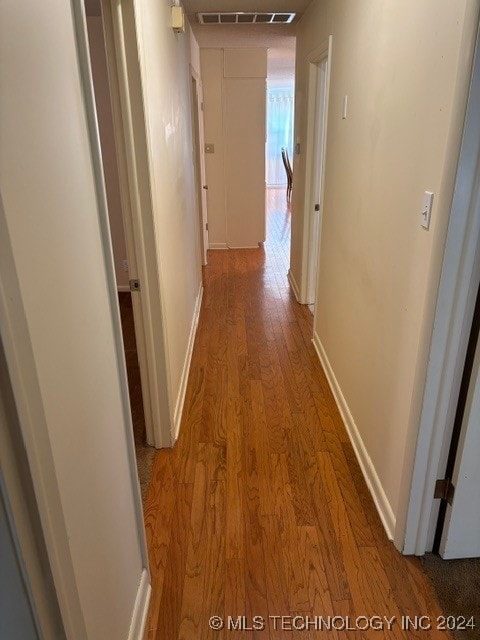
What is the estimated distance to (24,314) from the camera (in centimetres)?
72

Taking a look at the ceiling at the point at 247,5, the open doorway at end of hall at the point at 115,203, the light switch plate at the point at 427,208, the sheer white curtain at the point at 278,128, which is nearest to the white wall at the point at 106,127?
the open doorway at end of hall at the point at 115,203

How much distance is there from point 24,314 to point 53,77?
476mm

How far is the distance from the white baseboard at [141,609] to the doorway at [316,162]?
229 centimetres

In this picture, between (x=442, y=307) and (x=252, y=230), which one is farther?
(x=252, y=230)

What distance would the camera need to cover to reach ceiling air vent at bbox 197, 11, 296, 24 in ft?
12.3

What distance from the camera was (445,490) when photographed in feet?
5.50

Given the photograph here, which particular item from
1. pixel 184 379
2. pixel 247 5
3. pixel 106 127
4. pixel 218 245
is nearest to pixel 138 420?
pixel 184 379

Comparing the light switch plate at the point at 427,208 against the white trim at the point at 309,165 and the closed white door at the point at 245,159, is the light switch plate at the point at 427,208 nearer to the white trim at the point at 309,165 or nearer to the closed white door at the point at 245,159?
the white trim at the point at 309,165

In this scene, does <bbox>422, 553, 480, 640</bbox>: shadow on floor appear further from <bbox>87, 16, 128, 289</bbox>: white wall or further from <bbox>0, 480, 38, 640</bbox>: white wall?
<bbox>87, 16, 128, 289</bbox>: white wall

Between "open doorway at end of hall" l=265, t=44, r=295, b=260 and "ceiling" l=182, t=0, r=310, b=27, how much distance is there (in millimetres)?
3354

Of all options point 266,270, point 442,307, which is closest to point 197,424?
point 442,307

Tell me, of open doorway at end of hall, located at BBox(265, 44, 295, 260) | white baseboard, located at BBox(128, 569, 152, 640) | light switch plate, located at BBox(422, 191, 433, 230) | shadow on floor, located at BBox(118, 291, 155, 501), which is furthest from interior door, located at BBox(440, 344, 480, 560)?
open doorway at end of hall, located at BBox(265, 44, 295, 260)

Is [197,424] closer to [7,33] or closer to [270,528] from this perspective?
[270,528]

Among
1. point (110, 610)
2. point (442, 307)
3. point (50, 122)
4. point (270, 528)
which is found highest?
point (50, 122)
